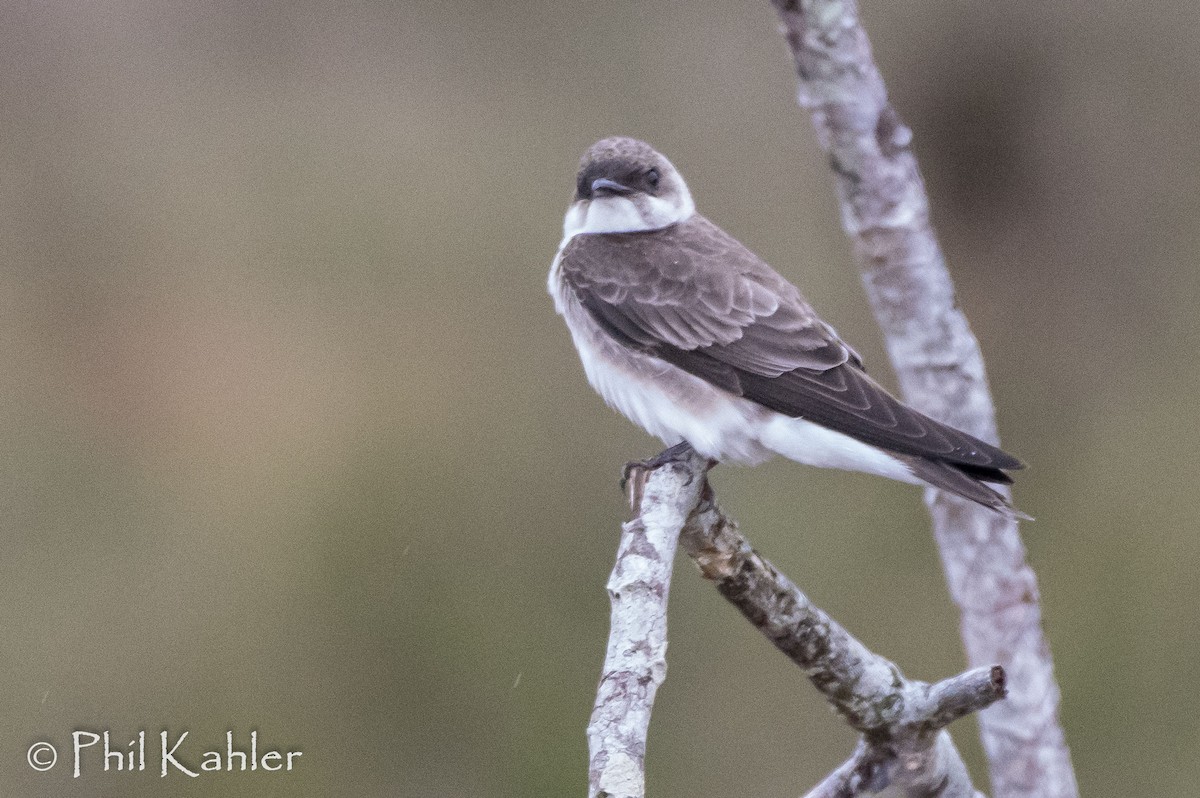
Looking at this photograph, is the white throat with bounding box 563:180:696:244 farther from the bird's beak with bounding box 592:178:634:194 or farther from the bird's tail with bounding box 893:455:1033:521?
the bird's tail with bounding box 893:455:1033:521

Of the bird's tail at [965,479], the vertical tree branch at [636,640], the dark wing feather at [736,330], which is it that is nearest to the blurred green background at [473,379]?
the dark wing feather at [736,330]

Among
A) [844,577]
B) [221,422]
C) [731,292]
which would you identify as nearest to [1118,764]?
[844,577]

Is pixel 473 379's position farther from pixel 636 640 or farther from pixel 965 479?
pixel 636 640

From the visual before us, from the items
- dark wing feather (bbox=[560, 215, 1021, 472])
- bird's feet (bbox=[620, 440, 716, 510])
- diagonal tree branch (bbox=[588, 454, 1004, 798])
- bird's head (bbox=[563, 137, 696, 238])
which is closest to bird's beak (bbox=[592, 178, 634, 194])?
bird's head (bbox=[563, 137, 696, 238])

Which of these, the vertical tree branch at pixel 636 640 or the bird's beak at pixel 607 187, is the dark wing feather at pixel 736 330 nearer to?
the bird's beak at pixel 607 187

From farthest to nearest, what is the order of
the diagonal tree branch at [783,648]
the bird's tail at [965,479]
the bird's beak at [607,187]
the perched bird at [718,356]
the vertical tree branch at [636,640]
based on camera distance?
the bird's beak at [607,187], the perched bird at [718,356], the bird's tail at [965,479], the diagonal tree branch at [783,648], the vertical tree branch at [636,640]

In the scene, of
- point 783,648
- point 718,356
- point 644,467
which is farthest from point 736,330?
point 783,648
